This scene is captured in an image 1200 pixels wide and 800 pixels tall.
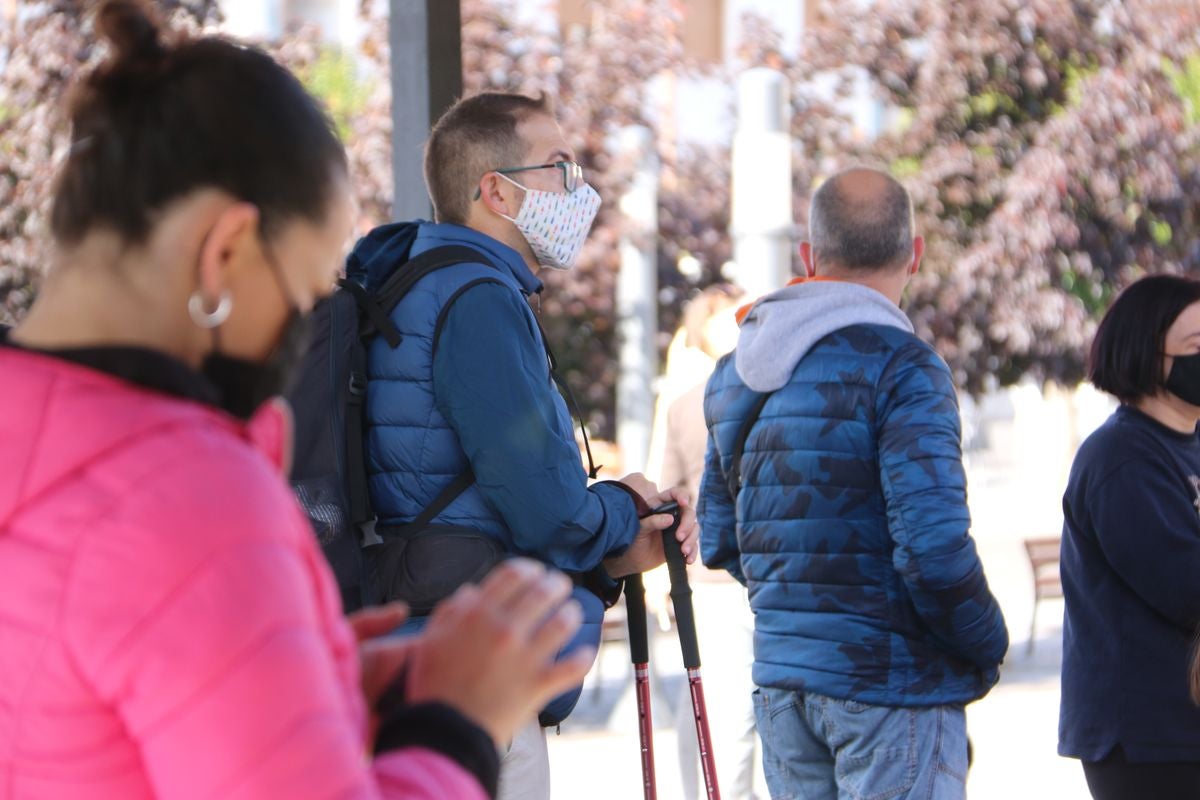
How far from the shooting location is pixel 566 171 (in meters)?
3.50

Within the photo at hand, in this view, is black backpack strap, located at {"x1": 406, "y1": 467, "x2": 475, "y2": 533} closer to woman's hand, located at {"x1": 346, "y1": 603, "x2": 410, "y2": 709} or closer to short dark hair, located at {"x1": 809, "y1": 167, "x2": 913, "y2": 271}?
short dark hair, located at {"x1": 809, "y1": 167, "x2": 913, "y2": 271}

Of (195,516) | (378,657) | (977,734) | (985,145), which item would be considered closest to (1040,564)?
(977,734)

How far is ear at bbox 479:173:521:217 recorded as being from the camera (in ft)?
11.2

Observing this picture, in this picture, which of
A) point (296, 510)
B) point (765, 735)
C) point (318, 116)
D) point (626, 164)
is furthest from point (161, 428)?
point (626, 164)

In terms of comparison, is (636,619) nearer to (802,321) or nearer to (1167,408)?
(802,321)

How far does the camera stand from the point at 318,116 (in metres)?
1.33

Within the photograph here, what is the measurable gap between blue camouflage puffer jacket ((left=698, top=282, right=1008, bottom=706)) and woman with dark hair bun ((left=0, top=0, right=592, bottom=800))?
211cm

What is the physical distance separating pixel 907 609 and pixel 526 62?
776 cm

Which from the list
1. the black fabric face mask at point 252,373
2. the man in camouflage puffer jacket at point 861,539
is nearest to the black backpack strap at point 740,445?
the man in camouflage puffer jacket at point 861,539

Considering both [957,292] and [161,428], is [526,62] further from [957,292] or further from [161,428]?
[161,428]

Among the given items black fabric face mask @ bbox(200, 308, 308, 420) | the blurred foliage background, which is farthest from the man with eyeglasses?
the blurred foliage background

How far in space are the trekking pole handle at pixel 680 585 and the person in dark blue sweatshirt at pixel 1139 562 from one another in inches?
39.0

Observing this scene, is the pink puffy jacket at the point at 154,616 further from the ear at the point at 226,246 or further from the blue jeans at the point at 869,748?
the blue jeans at the point at 869,748

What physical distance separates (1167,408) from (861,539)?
0.91 meters
